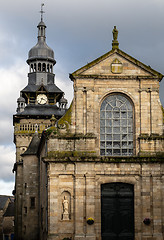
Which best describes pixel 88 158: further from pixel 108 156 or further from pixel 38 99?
pixel 38 99

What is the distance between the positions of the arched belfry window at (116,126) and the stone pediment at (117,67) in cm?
149

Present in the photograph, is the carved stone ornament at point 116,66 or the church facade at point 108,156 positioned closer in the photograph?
the church facade at point 108,156

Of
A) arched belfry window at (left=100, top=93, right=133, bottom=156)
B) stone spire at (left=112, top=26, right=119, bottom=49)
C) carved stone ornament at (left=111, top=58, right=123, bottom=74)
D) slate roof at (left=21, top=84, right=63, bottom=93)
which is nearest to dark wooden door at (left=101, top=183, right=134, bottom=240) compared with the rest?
arched belfry window at (left=100, top=93, right=133, bottom=156)

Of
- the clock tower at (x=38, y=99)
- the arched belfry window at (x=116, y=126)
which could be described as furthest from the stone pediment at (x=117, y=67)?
the clock tower at (x=38, y=99)

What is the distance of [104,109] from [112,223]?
718cm

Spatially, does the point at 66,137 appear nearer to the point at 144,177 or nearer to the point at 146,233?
the point at 144,177

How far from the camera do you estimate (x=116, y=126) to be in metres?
34.7

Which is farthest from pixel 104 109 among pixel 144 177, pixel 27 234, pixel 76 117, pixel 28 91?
pixel 28 91

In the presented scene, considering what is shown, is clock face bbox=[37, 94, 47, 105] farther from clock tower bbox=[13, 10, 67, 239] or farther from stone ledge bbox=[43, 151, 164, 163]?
stone ledge bbox=[43, 151, 164, 163]

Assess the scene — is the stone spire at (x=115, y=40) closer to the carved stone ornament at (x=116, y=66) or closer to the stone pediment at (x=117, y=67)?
the stone pediment at (x=117, y=67)

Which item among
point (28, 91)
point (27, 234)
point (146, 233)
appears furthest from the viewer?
point (28, 91)

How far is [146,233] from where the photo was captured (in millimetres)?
32750

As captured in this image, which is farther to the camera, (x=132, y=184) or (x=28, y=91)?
(x=28, y=91)

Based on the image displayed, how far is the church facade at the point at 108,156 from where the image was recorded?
32719mm
